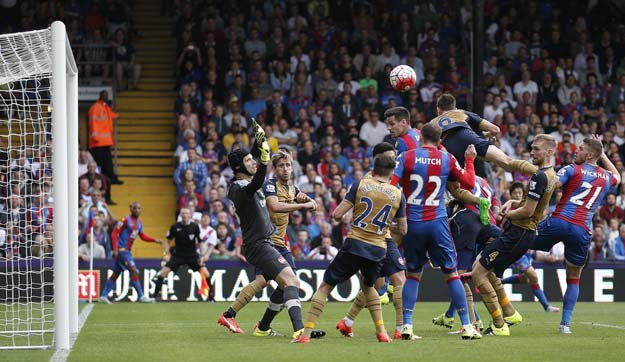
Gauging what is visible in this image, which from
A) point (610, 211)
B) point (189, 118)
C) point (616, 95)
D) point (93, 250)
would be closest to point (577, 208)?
point (610, 211)

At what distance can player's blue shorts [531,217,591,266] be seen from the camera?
14469 millimetres

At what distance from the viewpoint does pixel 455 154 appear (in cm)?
1423

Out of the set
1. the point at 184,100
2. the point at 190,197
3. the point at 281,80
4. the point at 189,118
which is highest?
the point at 281,80

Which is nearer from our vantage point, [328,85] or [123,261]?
[123,261]

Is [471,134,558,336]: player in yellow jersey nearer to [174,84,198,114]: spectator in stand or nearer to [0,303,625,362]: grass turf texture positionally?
[0,303,625,362]: grass turf texture

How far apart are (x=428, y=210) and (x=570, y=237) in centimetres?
240

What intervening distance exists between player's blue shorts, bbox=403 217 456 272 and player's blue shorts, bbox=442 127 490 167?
131 centimetres

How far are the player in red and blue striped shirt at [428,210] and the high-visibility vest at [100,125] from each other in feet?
45.2

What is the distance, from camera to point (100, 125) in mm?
25844

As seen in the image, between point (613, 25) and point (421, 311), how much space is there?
1382 centimetres

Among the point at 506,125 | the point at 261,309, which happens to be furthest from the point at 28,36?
the point at 506,125

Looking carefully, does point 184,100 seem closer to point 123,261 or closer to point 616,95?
point 123,261

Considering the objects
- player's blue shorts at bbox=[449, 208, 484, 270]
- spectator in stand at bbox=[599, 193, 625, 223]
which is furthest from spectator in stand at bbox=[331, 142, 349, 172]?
player's blue shorts at bbox=[449, 208, 484, 270]

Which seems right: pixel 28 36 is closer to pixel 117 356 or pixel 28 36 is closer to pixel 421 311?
pixel 117 356
